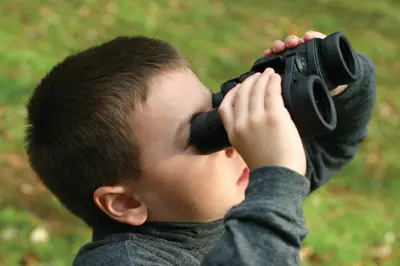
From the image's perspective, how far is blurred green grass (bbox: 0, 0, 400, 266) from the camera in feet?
11.7

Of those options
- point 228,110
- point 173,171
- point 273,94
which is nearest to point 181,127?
point 173,171

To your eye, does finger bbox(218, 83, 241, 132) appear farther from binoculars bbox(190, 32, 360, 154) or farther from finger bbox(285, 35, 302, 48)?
finger bbox(285, 35, 302, 48)

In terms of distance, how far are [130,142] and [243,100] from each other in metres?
0.37

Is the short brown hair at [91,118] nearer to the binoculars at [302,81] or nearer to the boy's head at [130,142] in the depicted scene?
the boy's head at [130,142]

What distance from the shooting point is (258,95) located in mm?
1475

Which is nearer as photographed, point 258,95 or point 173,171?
point 258,95

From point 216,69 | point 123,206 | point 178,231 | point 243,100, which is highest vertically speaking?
point 243,100

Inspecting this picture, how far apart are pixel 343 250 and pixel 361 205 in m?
0.62

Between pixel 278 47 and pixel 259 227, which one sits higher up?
pixel 278 47

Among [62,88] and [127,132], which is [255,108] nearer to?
[127,132]

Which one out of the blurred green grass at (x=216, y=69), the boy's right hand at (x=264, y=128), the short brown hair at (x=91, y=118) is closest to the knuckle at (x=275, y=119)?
the boy's right hand at (x=264, y=128)

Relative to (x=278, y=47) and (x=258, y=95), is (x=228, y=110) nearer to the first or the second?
(x=258, y=95)

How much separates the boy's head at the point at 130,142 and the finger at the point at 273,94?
31 centimetres

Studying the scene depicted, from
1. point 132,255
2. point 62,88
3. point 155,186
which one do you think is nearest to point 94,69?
point 62,88
